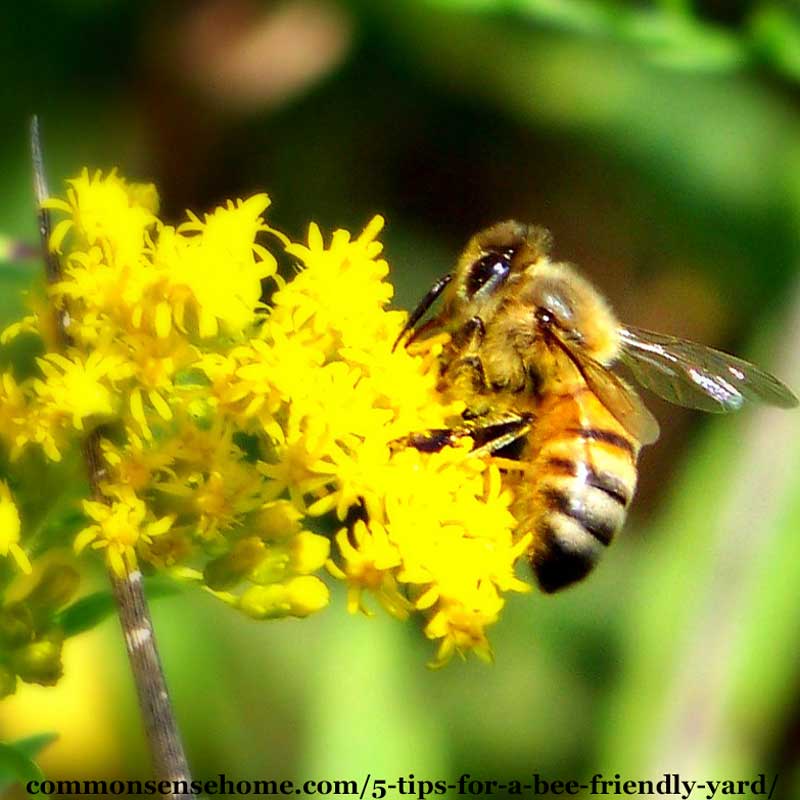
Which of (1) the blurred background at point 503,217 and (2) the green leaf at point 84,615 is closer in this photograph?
(2) the green leaf at point 84,615

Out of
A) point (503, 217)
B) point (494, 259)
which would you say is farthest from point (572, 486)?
point (503, 217)

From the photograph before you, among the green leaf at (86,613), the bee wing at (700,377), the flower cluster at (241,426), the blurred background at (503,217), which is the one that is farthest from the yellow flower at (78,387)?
the blurred background at (503,217)

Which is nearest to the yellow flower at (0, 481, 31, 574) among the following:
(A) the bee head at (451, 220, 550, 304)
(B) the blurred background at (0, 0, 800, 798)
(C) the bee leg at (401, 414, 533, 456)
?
(C) the bee leg at (401, 414, 533, 456)

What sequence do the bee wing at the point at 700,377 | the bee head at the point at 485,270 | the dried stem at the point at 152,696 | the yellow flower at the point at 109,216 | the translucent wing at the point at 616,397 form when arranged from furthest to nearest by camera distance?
the bee wing at the point at 700,377, the bee head at the point at 485,270, the translucent wing at the point at 616,397, the yellow flower at the point at 109,216, the dried stem at the point at 152,696

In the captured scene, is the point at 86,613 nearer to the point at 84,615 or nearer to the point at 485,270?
the point at 84,615

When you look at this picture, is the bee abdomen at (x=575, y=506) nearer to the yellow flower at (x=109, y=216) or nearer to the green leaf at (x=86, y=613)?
the green leaf at (x=86, y=613)

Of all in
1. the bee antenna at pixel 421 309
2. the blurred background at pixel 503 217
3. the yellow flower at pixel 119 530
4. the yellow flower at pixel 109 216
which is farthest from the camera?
the blurred background at pixel 503 217

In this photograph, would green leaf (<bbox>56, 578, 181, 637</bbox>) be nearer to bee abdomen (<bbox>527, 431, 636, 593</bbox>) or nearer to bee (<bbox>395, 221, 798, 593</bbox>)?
bee (<bbox>395, 221, 798, 593</bbox>)
